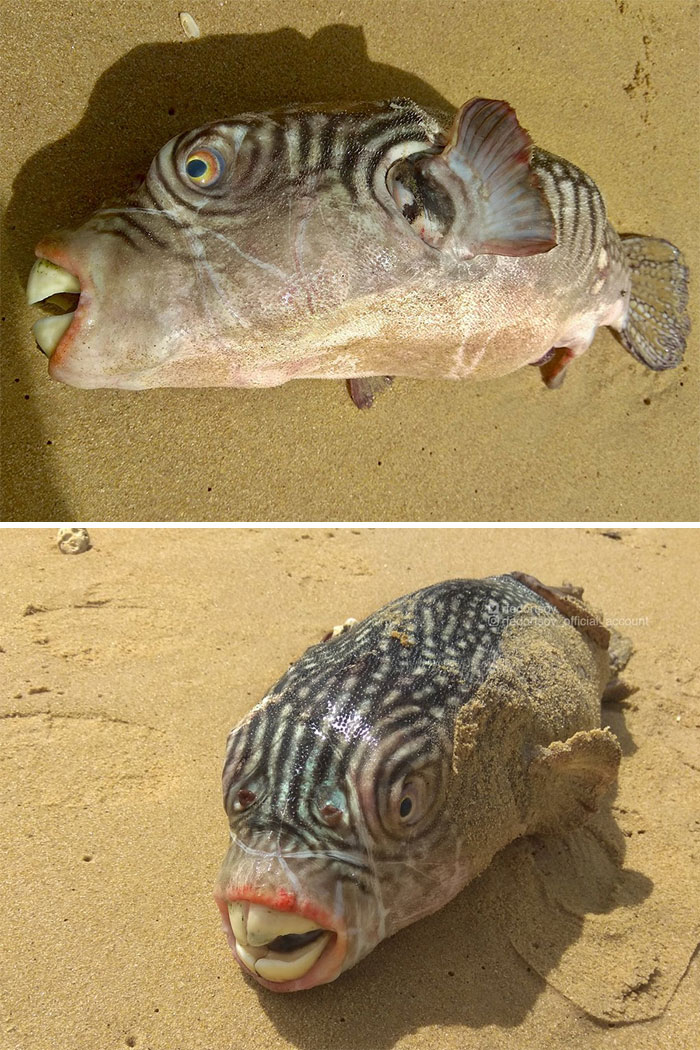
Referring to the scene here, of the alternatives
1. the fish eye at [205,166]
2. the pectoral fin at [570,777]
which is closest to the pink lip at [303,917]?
the pectoral fin at [570,777]

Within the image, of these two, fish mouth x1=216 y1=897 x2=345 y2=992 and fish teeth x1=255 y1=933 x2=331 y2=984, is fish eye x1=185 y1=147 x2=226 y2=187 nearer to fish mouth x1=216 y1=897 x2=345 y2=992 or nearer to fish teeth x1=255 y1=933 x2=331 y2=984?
fish mouth x1=216 y1=897 x2=345 y2=992

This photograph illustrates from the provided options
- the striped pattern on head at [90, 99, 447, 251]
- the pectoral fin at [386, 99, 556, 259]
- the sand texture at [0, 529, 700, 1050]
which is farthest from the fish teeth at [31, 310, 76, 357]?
the sand texture at [0, 529, 700, 1050]

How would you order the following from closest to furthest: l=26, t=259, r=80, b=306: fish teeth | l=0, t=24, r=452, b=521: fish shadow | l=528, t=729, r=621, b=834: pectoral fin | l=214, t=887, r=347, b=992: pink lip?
l=214, t=887, r=347, b=992: pink lip → l=26, t=259, r=80, b=306: fish teeth → l=528, t=729, r=621, b=834: pectoral fin → l=0, t=24, r=452, b=521: fish shadow

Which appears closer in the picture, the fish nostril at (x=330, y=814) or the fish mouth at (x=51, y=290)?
the fish nostril at (x=330, y=814)

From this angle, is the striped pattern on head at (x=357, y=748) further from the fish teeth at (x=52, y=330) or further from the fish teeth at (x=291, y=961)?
the fish teeth at (x=52, y=330)

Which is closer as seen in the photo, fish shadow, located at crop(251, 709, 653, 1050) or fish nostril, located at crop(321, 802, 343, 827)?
fish nostril, located at crop(321, 802, 343, 827)

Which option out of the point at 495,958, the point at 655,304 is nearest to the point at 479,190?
the point at 655,304

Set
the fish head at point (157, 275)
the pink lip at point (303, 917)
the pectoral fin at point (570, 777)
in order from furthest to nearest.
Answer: the pectoral fin at point (570, 777) → the fish head at point (157, 275) → the pink lip at point (303, 917)
